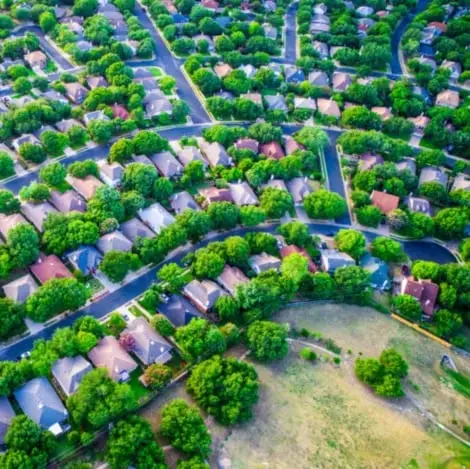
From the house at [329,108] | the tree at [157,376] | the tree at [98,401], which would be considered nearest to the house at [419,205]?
the house at [329,108]

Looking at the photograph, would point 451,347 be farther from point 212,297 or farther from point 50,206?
point 50,206

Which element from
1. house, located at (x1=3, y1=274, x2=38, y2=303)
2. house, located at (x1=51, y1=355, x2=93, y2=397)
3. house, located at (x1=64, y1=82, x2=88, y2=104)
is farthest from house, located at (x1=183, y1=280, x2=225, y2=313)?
house, located at (x1=64, y1=82, x2=88, y2=104)

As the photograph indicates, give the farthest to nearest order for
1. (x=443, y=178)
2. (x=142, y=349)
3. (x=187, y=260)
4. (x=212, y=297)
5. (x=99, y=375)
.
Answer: (x=443, y=178) < (x=187, y=260) < (x=212, y=297) < (x=142, y=349) < (x=99, y=375)

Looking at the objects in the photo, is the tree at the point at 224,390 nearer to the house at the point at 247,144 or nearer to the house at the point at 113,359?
the house at the point at 113,359

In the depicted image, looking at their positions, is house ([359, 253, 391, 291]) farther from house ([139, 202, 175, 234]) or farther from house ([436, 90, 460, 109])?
house ([436, 90, 460, 109])

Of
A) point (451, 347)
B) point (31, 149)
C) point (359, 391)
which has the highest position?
point (31, 149)

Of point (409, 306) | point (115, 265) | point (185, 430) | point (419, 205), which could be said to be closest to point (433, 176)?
point (419, 205)

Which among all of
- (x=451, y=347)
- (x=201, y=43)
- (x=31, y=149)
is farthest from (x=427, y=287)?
(x=201, y=43)
